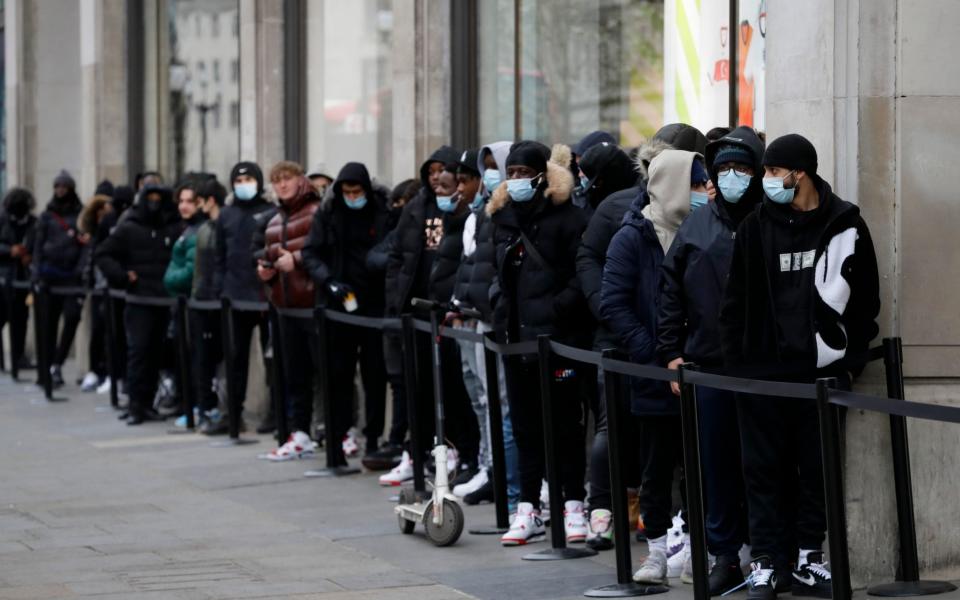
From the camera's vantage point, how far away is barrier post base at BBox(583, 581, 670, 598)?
7590 millimetres

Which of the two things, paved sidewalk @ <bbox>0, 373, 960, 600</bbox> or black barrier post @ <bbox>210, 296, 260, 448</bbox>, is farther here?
black barrier post @ <bbox>210, 296, 260, 448</bbox>

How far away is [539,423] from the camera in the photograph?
9062 mm

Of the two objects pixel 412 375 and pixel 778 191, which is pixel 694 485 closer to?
pixel 778 191

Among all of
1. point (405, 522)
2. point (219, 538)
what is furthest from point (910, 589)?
point (219, 538)

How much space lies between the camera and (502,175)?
9.68m

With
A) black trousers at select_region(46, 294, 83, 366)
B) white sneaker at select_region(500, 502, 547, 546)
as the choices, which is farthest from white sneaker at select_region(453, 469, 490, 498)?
black trousers at select_region(46, 294, 83, 366)

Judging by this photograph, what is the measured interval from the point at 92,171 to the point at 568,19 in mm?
9189

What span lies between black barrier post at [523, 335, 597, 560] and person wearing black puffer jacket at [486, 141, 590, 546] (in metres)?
0.37

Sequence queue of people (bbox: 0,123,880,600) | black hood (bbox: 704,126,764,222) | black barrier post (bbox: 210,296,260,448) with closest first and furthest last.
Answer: queue of people (bbox: 0,123,880,600)
black hood (bbox: 704,126,764,222)
black barrier post (bbox: 210,296,260,448)

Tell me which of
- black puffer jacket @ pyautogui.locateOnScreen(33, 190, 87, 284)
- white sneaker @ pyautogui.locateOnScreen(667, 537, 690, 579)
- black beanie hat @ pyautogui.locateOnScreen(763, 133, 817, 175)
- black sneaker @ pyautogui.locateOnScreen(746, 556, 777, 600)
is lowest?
white sneaker @ pyautogui.locateOnScreen(667, 537, 690, 579)

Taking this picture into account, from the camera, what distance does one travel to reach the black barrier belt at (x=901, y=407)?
5566mm

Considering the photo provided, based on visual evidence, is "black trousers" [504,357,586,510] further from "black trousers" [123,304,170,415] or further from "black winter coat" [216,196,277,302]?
"black trousers" [123,304,170,415]

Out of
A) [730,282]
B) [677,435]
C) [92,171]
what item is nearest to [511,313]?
[677,435]

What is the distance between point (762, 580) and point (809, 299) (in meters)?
1.12
